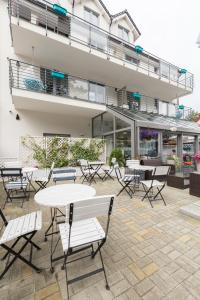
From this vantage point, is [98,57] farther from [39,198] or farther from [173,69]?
[39,198]

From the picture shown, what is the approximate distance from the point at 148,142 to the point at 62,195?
6.29 metres

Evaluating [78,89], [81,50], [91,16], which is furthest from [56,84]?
[91,16]

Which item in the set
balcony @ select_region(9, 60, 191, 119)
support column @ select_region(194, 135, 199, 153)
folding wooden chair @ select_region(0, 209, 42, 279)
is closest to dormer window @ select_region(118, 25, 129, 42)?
balcony @ select_region(9, 60, 191, 119)

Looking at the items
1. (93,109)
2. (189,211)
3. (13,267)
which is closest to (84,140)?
(93,109)

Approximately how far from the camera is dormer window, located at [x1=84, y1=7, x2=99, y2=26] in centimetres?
1002

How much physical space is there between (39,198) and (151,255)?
5.62 ft

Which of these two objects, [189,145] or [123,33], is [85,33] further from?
[189,145]

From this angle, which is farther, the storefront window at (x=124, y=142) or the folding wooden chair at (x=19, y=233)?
the storefront window at (x=124, y=142)

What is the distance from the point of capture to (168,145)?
850cm

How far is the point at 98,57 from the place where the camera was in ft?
26.4

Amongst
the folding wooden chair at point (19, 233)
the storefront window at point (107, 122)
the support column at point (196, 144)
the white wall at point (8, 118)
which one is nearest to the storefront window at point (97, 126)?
the storefront window at point (107, 122)

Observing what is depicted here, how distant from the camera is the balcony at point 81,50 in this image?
6.74m

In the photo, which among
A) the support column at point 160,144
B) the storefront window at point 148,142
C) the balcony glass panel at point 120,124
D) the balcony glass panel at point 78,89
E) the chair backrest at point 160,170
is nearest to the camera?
the chair backrest at point 160,170

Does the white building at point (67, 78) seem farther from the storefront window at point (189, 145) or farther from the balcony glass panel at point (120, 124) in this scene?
the storefront window at point (189, 145)
